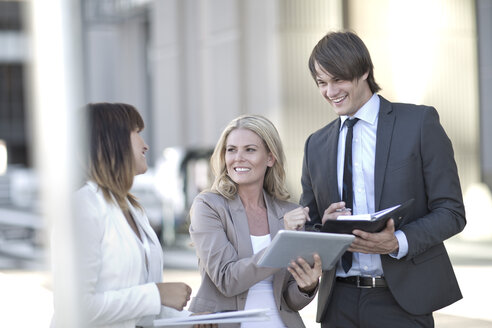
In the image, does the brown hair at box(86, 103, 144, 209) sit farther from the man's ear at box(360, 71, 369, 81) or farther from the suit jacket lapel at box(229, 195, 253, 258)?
the man's ear at box(360, 71, 369, 81)

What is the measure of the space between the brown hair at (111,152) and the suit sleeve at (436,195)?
109 cm

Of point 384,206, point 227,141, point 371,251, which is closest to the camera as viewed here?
point 371,251

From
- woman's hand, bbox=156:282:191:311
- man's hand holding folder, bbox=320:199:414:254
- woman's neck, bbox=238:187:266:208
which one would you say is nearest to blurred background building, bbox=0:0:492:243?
woman's neck, bbox=238:187:266:208

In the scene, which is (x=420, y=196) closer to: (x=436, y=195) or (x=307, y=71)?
(x=436, y=195)

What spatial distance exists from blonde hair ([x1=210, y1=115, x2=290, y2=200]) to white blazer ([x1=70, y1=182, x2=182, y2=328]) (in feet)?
2.42

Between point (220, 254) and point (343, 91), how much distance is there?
82 centimetres

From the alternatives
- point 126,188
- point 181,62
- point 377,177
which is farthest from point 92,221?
point 181,62

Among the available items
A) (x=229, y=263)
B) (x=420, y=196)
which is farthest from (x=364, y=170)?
(x=229, y=263)

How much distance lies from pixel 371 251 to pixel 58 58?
5.37 feet

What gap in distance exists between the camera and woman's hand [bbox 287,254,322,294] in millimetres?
→ 2752

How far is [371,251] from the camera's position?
9.02 ft

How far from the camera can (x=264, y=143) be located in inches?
A: 124

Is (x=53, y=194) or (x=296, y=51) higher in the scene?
(x=296, y=51)

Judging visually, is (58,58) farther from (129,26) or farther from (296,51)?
(129,26)
